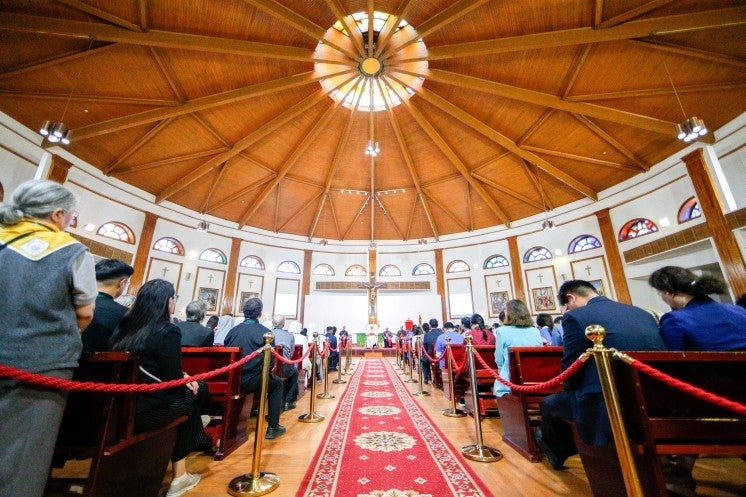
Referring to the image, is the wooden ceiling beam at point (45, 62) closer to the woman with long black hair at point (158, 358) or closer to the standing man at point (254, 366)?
the standing man at point (254, 366)

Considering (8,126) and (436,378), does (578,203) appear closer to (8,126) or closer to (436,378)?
(436,378)

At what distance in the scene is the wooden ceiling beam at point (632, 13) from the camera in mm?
6012

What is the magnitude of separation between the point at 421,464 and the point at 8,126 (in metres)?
12.7

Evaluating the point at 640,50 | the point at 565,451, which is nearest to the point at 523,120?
the point at 640,50

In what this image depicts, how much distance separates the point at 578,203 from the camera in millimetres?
12781

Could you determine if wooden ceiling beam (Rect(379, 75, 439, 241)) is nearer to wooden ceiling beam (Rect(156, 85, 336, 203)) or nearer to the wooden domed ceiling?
the wooden domed ceiling

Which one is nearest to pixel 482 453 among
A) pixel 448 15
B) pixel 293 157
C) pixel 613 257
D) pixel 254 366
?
pixel 254 366

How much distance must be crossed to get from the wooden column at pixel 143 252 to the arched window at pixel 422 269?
42.8 feet

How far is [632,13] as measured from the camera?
6195 mm

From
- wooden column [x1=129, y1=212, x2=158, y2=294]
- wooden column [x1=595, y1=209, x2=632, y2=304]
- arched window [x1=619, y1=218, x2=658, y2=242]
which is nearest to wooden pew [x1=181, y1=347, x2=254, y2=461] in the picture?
wooden column [x1=129, y1=212, x2=158, y2=294]

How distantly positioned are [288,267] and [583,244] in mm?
14821

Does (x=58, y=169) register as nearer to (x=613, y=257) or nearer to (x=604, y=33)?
(x=604, y=33)

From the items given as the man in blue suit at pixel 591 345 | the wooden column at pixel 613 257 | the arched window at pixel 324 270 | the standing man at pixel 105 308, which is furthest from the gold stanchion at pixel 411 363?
the arched window at pixel 324 270

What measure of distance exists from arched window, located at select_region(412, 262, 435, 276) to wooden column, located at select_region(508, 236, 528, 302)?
437 cm
